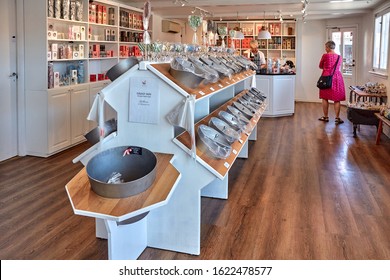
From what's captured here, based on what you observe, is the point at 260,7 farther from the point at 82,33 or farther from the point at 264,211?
the point at 264,211

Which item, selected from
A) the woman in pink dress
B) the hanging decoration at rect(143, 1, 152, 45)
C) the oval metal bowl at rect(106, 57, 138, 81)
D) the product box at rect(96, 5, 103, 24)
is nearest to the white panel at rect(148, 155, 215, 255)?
the oval metal bowl at rect(106, 57, 138, 81)

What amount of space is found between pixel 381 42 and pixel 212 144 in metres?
6.98

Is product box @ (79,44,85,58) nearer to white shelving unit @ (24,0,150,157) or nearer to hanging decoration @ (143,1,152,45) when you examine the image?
white shelving unit @ (24,0,150,157)

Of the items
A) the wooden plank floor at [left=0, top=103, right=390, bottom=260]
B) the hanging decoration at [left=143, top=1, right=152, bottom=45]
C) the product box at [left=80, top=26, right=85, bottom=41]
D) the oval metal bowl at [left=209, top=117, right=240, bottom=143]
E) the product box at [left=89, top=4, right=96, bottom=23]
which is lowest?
the wooden plank floor at [left=0, top=103, right=390, bottom=260]

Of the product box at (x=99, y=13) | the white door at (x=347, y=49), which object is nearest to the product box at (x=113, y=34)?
the product box at (x=99, y=13)

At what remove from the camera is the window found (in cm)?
772

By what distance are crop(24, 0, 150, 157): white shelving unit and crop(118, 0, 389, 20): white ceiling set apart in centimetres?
196

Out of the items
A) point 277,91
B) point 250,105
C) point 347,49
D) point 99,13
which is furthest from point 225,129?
point 347,49

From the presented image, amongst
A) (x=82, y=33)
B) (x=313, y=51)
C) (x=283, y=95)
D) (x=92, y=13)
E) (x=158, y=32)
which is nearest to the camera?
(x=82, y=33)

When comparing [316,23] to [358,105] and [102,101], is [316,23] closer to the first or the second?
[358,105]

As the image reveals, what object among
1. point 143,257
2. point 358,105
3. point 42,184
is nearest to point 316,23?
point 358,105

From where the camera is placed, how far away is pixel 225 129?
3189 millimetres

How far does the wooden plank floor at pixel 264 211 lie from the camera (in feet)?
9.02

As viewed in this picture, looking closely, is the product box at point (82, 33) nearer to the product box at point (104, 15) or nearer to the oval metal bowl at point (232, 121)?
the product box at point (104, 15)
